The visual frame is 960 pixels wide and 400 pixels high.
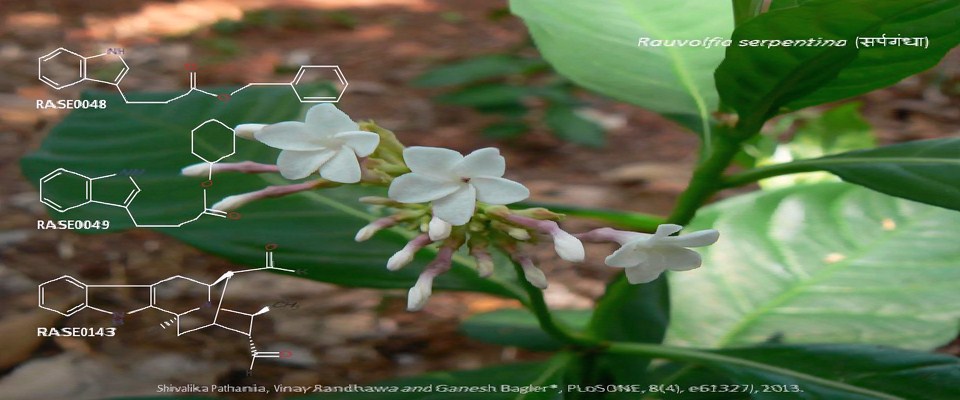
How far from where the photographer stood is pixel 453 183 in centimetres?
49

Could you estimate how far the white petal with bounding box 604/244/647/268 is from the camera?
1.63ft

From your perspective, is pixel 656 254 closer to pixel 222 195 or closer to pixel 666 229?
pixel 666 229

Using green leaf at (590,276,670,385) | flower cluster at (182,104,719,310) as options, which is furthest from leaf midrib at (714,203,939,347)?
flower cluster at (182,104,719,310)

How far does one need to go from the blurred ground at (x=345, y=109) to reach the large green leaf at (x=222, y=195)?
18cm

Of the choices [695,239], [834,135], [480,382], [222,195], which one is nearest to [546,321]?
[480,382]

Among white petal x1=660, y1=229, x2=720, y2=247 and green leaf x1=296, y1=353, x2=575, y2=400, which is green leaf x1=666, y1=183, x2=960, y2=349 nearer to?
green leaf x1=296, y1=353, x2=575, y2=400

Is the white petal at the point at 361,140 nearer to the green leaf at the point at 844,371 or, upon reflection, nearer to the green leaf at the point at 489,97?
the green leaf at the point at 844,371

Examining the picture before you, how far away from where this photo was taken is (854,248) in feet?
3.03

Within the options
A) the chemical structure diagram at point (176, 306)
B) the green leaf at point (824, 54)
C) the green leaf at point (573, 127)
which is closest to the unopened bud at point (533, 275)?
the green leaf at point (824, 54)

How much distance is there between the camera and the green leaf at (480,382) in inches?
28.1

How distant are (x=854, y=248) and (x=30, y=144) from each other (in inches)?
52.3

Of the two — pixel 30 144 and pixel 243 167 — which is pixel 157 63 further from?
pixel 243 167

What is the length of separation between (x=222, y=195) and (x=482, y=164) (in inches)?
16.7

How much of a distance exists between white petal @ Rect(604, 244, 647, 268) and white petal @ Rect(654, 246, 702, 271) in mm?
16
